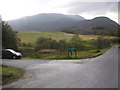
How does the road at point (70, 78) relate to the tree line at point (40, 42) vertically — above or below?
below

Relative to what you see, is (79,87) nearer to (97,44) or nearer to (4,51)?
(4,51)

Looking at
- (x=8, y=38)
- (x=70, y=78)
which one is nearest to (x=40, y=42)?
(x=8, y=38)

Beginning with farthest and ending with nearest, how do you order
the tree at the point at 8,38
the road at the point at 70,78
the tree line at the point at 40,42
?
1. the tree line at the point at 40,42
2. the tree at the point at 8,38
3. the road at the point at 70,78

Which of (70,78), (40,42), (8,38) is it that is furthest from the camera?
(40,42)

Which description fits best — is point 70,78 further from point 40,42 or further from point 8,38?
point 40,42

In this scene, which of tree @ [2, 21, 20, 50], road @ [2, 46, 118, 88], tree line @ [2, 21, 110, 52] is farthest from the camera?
tree line @ [2, 21, 110, 52]

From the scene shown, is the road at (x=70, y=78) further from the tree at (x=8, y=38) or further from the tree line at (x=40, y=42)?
the tree line at (x=40, y=42)

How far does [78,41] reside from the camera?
50.7 meters

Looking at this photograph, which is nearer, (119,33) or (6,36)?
(6,36)

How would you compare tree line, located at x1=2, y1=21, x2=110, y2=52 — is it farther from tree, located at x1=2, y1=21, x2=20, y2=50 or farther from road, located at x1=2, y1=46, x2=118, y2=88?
road, located at x1=2, y1=46, x2=118, y2=88

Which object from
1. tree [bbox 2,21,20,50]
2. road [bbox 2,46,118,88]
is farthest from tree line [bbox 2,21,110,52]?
road [bbox 2,46,118,88]

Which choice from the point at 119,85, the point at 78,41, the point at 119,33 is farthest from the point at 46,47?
the point at 119,33

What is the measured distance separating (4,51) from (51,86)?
20.6 meters

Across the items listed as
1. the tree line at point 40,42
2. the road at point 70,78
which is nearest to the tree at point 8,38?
the tree line at point 40,42
